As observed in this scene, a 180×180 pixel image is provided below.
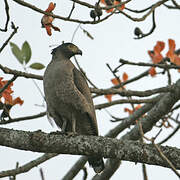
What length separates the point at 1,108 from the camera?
4.89 meters

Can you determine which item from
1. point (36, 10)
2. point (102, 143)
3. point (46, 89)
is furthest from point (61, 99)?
point (36, 10)

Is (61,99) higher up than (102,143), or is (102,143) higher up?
(61,99)

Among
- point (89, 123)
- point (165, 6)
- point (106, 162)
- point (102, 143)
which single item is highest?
point (165, 6)

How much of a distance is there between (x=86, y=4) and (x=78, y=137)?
1.42 metres

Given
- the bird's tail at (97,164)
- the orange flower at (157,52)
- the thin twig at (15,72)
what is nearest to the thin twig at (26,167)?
the bird's tail at (97,164)

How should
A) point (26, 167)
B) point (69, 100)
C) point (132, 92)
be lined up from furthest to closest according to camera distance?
point (69, 100), point (26, 167), point (132, 92)

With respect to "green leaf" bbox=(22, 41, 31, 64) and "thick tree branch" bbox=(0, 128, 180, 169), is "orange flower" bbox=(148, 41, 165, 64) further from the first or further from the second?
"green leaf" bbox=(22, 41, 31, 64)

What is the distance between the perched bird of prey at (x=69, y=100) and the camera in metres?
5.64

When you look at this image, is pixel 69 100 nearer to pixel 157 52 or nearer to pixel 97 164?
pixel 97 164

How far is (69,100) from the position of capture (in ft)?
18.5

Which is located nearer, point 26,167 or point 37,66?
point 37,66

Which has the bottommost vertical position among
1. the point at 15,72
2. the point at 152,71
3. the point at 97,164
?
the point at 97,164

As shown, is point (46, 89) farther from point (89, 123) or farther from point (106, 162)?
point (106, 162)

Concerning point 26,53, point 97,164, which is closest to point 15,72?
point 26,53
